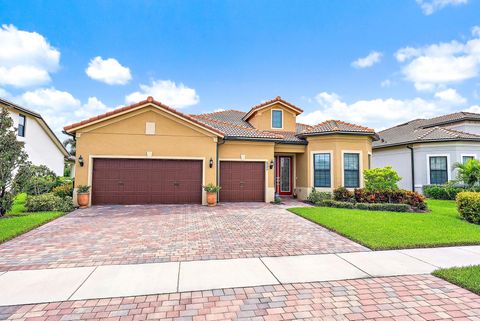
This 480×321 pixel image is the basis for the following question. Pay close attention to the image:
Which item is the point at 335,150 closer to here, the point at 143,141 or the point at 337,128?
the point at 337,128

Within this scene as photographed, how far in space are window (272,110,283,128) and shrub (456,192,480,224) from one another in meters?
10.6

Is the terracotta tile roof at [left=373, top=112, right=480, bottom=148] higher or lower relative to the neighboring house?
higher

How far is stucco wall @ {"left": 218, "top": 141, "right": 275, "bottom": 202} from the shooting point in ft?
45.3

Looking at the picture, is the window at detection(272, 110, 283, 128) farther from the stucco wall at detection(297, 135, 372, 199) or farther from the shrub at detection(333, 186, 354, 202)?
the shrub at detection(333, 186, 354, 202)

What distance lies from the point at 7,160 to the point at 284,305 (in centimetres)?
1180

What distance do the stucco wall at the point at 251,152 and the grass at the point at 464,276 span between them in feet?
32.0

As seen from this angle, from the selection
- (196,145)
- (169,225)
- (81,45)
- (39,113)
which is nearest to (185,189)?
(196,145)

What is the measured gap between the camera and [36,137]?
830 inches

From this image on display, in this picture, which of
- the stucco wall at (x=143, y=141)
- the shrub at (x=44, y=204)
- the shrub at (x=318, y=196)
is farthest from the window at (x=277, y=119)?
the shrub at (x=44, y=204)

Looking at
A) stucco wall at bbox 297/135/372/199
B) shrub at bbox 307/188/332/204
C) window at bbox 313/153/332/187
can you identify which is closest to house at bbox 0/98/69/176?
stucco wall at bbox 297/135/372/199

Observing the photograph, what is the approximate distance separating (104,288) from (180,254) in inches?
70.2

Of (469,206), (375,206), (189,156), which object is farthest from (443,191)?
(189,156)

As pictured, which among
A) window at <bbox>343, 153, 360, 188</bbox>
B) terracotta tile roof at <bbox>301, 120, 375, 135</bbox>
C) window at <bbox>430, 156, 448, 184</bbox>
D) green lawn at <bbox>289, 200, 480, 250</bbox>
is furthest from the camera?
window at <bbox>430, 156, 448, 184</bbox>

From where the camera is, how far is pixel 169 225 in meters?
8.14
